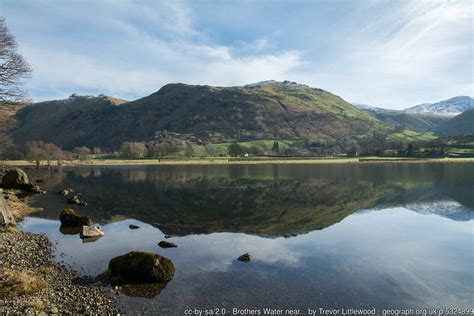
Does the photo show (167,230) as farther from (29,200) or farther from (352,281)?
(29,200)

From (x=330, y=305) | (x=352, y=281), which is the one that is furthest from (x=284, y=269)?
(x=330, y=305)

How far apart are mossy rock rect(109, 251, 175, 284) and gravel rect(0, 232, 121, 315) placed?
1.73m

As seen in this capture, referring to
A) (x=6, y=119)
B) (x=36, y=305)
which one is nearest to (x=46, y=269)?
(x=36, y=305)

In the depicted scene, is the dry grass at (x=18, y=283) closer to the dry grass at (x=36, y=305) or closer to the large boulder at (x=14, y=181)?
the dry grass at (x=36, y=305)

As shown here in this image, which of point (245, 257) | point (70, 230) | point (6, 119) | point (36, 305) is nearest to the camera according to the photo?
point (36, 305)

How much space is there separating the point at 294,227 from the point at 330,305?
2206cm

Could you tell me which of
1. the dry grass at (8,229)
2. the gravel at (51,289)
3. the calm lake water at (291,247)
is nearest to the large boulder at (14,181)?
the calm lake water at (291,247)

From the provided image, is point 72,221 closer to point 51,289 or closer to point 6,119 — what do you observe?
point 6,119

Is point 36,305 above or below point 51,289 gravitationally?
above

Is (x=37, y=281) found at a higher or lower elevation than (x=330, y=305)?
higher

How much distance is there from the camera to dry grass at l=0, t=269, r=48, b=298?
760 inches

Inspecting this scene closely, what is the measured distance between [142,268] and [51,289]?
546 centimetres

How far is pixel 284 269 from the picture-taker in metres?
27.7

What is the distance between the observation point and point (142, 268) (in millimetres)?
24500
